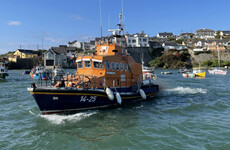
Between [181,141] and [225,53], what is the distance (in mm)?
96965

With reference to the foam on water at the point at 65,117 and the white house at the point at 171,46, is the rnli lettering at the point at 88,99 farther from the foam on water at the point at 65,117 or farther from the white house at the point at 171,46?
the white house at the point at 171,46

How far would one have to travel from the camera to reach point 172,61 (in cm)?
8894

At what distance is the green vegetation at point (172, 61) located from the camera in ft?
287

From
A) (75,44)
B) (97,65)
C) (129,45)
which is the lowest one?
(97,65)

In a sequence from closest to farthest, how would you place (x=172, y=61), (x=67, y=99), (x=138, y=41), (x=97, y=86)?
(x=67, y=99) → (x=97, y=86) → (x=172, y=61) → (x=138, y=41)

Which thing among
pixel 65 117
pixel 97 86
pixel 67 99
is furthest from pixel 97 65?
pixel 65 117

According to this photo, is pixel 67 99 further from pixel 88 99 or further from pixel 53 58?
pixel 53 58

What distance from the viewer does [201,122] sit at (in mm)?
10305

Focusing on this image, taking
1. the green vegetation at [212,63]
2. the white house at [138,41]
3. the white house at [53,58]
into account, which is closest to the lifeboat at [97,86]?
the white house at [53,58]

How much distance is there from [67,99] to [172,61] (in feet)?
275

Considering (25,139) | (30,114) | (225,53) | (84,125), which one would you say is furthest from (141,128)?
(225,53)

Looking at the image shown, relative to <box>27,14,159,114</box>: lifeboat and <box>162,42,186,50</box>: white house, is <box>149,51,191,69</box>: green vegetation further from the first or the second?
<box>27,14,159,114</box>: lifeboat

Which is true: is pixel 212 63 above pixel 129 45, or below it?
below

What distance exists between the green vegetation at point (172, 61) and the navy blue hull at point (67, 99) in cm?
7946
